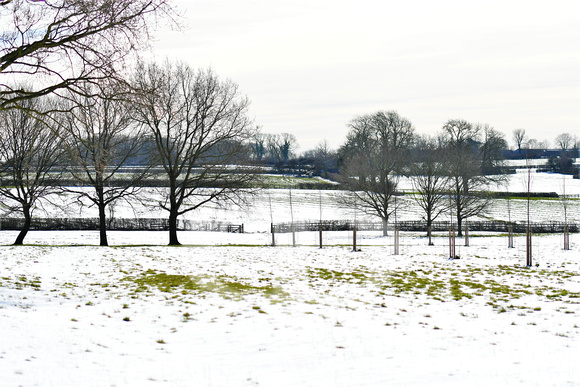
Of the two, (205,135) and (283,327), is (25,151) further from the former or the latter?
(283,327)

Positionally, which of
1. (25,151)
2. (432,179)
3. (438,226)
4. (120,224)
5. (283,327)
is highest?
(25,151)

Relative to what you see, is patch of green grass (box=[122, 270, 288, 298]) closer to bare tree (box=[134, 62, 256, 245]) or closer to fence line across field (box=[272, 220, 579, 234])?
bare tree (box=[134, 62, 256, 245])

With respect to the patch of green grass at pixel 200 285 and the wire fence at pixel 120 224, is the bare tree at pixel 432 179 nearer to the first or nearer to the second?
the wire fence at pixel 120 224

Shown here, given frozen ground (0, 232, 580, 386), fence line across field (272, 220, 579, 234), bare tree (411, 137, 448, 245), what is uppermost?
bare tree (411, 137, 448, 245)

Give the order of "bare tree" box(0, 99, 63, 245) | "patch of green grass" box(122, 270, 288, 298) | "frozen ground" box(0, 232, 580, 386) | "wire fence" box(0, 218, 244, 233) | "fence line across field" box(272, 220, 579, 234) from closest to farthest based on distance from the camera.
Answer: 1. "frozen ground" box(0, 232, 580, 386)
2. "patch of green grass" box(122, 270, 288, 298)
3. "bare tree" box(0, 99, 63, 245)
4. "wire fence" box(0, 218, 244, 233)
5. "fence line across field" box(272, 220, 579, 234)

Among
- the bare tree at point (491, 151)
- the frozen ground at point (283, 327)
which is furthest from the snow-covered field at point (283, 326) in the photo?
the bare tree at point (491, 151)

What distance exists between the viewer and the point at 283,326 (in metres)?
8.92

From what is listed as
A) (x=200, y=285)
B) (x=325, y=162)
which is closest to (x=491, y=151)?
(x=325, y=162)

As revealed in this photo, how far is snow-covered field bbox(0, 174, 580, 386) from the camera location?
6.44 metres

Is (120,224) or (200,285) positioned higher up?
(120,224)

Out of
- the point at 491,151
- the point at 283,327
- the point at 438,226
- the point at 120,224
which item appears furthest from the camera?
the point at 491,151

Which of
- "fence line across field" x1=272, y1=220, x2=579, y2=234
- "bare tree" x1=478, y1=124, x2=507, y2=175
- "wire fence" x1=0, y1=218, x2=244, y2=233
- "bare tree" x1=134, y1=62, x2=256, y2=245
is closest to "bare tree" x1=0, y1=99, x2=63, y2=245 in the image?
"bare tree" x1=134, y1=62, x2=256, y2=245

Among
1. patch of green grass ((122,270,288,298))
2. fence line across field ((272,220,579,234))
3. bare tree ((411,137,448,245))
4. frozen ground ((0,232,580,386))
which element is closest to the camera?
frozen ground ((0,232,580,386))

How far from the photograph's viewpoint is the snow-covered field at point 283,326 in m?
6.44
